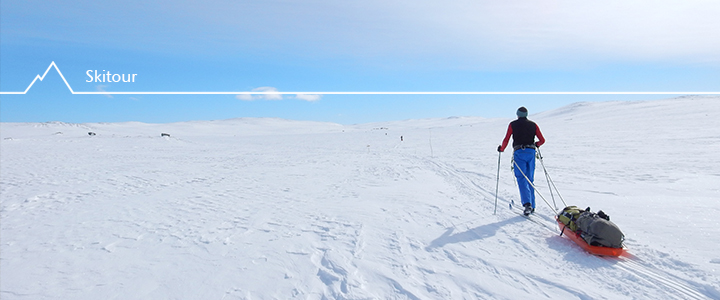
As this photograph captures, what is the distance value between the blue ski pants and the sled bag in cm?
168

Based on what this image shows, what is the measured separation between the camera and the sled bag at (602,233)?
4051mm

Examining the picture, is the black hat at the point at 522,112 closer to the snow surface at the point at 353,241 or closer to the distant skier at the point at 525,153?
the distant skier at the point at 525,153

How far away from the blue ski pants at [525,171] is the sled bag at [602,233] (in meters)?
1.68

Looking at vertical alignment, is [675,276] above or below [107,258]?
above

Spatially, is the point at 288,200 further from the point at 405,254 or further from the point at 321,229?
the point at 405,254

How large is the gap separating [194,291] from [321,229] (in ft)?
7.37

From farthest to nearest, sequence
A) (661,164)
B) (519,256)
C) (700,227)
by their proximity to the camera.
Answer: (661,164) < (700,227) < (519,256)

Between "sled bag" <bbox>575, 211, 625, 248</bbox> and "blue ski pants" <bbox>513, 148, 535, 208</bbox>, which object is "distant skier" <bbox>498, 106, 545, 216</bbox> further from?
"sled bag" <bbox>575, 211, 625, 248</bbox>

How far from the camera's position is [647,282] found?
3.47m

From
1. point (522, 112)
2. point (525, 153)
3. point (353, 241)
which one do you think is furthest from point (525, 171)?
point (353, 241)

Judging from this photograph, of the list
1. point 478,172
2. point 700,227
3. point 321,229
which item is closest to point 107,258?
point 321,229

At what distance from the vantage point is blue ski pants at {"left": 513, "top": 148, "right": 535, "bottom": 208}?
5992mm

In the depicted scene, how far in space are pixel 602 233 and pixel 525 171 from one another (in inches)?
84.4

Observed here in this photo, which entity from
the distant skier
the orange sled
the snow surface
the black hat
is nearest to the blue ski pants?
the distant skier
